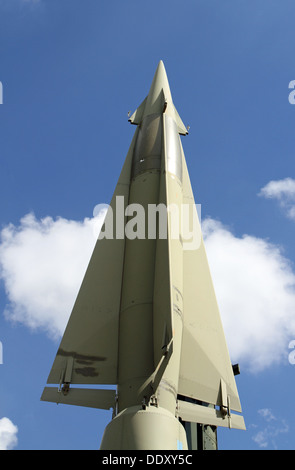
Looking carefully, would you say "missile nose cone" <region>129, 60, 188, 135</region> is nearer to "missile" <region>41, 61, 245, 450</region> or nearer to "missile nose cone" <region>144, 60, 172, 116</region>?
"missile nose cone" <region>144, 60, 172, 116</region>

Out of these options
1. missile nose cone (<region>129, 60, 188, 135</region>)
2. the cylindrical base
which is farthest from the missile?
missile nose cone (<region>129, 60, 188, 135</region>)

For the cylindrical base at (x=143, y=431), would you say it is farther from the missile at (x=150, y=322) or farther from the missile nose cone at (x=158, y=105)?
the missile nose cone at (x=158, y=105)

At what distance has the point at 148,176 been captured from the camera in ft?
31.7

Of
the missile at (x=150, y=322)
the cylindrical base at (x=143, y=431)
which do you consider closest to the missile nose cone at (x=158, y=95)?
the missile at (x=150, y=322)

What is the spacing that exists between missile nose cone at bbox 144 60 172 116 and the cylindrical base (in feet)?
22.0

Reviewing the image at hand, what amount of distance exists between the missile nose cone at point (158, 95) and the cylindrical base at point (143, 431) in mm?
6706

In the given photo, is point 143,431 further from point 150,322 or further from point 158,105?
point 158,105

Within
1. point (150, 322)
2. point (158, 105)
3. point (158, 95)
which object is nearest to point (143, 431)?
point (150, 322)

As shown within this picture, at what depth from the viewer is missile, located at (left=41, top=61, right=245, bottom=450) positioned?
713 centimetres

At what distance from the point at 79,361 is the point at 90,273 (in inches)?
67.5

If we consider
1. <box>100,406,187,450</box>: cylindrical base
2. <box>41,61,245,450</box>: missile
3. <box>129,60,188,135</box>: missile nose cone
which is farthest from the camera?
<box>129,60,188,135</box>: missile nose cone

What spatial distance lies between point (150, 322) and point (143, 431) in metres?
1.92

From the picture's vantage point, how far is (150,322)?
7.86 meters

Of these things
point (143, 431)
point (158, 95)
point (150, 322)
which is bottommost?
point (143, 431)
